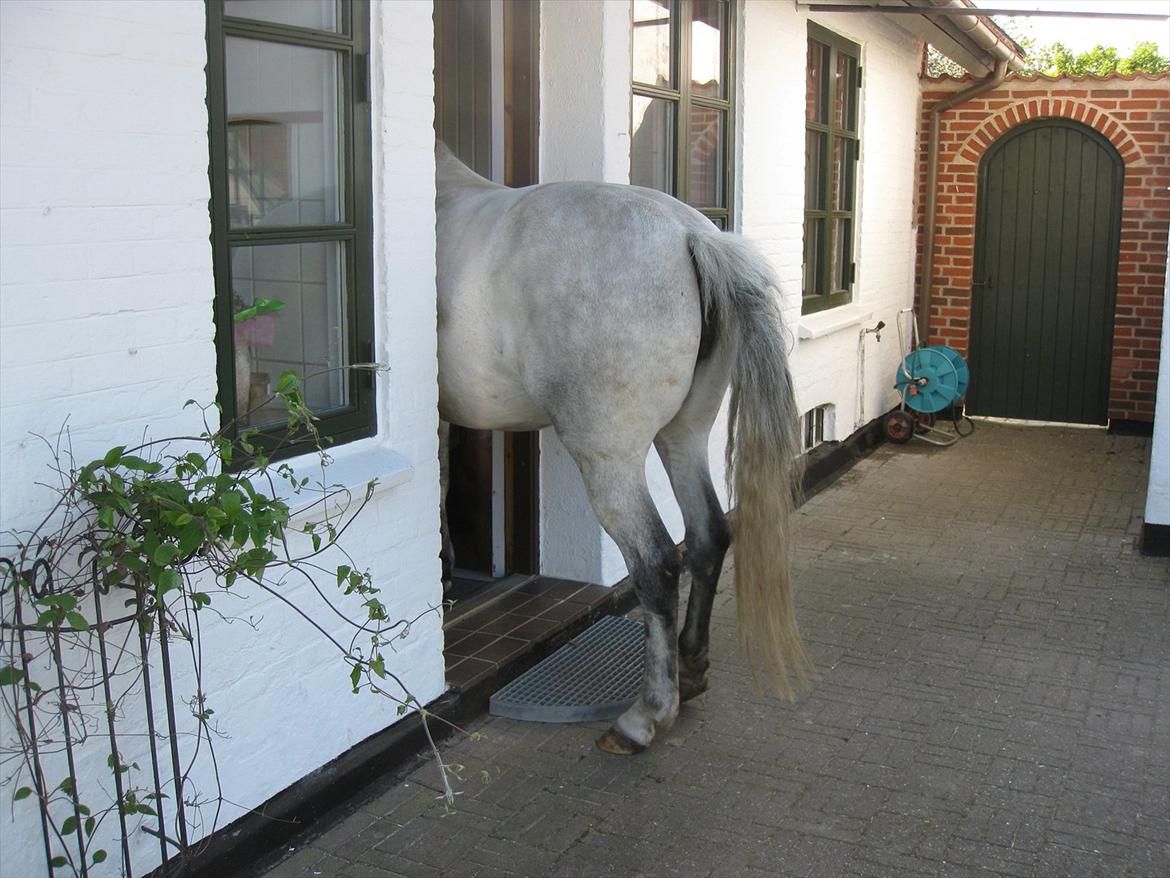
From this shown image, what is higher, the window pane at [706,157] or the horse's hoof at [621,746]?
the window pane at [706,157]

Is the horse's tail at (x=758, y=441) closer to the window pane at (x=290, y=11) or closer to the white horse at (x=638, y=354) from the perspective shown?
the white horse at (x=638, y=354)

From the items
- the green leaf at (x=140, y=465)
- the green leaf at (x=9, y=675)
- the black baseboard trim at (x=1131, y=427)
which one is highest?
the green leaf at (x=140, y=465)

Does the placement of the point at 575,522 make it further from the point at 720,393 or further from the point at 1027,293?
the point at 1027,293

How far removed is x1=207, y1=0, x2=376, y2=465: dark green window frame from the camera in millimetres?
3096

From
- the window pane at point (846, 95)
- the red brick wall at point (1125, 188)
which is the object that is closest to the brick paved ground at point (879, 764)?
the window pane at point (846, 95)

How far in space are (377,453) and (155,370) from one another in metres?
0.95

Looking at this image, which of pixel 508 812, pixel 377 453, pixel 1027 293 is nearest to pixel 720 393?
pixel 377 453

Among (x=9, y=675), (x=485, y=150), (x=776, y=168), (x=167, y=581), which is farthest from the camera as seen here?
(x=776, y=168)

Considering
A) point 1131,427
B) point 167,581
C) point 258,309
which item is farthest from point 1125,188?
point 167,581

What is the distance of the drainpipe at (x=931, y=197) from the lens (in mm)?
9953

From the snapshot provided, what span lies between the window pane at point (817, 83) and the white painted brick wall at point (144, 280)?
14.2 feet

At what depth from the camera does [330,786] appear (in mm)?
3557

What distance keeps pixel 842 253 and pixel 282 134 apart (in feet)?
19.2

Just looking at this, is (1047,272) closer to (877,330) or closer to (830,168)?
(877,330)
